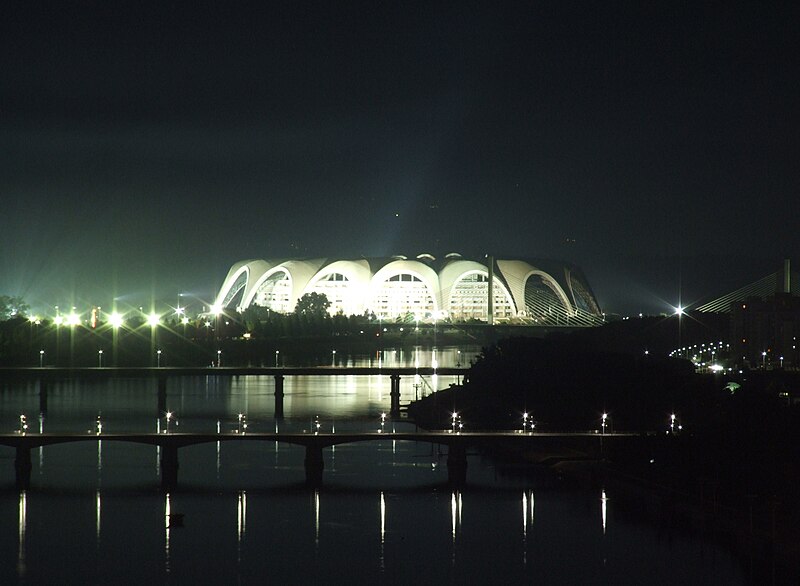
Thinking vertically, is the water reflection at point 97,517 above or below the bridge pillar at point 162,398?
below

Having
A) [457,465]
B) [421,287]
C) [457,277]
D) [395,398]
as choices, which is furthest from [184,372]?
[421,287]

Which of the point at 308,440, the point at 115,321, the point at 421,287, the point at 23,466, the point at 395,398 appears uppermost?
the point at 421,287

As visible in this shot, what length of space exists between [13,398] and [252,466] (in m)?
20.0

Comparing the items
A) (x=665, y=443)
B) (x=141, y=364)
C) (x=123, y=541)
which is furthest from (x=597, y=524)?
(x=141, y=364)

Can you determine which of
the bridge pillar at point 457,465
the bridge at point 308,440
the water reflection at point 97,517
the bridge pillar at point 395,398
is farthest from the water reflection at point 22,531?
the bridge pillar at point 395,398

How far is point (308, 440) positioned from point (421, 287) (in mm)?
79132

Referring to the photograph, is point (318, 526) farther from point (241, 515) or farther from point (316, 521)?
point (241, 515)

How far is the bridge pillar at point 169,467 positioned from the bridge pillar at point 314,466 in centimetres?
287

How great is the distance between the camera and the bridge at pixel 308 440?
28812 mm

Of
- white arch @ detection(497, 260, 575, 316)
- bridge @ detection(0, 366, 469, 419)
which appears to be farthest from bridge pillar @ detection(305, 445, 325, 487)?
white arch @ detection(497, 260, 575, 316)

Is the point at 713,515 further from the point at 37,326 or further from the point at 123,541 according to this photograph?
the point at 37,326

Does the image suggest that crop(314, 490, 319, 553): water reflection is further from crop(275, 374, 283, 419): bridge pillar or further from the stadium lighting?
the stadium lighting

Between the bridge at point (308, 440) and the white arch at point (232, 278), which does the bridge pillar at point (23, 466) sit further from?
the white arch at point (232, 278)

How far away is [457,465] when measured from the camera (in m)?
29.5
